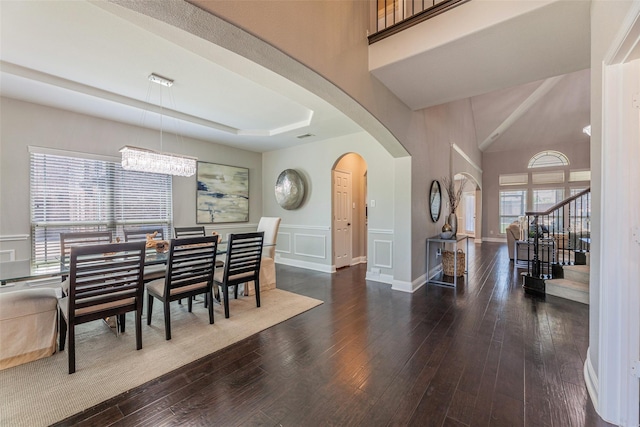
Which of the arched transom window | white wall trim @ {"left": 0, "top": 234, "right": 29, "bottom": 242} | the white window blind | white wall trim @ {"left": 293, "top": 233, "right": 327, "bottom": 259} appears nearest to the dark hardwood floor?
white wall trim @ {"left": 293, "top": 233, "right": 327, "bottom": 259}

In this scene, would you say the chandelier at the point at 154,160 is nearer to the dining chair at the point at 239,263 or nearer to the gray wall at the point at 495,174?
the dining chair at the point at 239,263

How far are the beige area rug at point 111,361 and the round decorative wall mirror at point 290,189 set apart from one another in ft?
9.30

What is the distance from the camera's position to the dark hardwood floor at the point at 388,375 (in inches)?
62.3

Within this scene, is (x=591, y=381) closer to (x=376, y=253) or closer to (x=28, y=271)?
(x=376, y=253)

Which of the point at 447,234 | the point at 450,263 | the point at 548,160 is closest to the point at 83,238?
the point at 447,234

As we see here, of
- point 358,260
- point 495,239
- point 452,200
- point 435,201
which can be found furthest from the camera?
point 495,239

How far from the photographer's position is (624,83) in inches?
57.7

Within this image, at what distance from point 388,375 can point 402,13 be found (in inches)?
141

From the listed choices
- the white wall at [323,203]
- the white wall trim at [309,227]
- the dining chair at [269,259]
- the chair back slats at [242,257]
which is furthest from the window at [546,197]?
the chair back slats at [242,257]

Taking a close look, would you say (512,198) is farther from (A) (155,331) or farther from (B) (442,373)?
(A) (155,331)

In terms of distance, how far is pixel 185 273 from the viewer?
2.61 meters

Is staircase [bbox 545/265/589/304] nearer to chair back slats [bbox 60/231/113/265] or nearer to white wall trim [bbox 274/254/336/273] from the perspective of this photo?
white wall trim [bbox 274/254/336/273]

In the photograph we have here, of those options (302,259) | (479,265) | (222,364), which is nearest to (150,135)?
(302,259)

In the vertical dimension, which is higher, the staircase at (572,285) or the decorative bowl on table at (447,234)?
the decorative bowl on table at (447,234)
